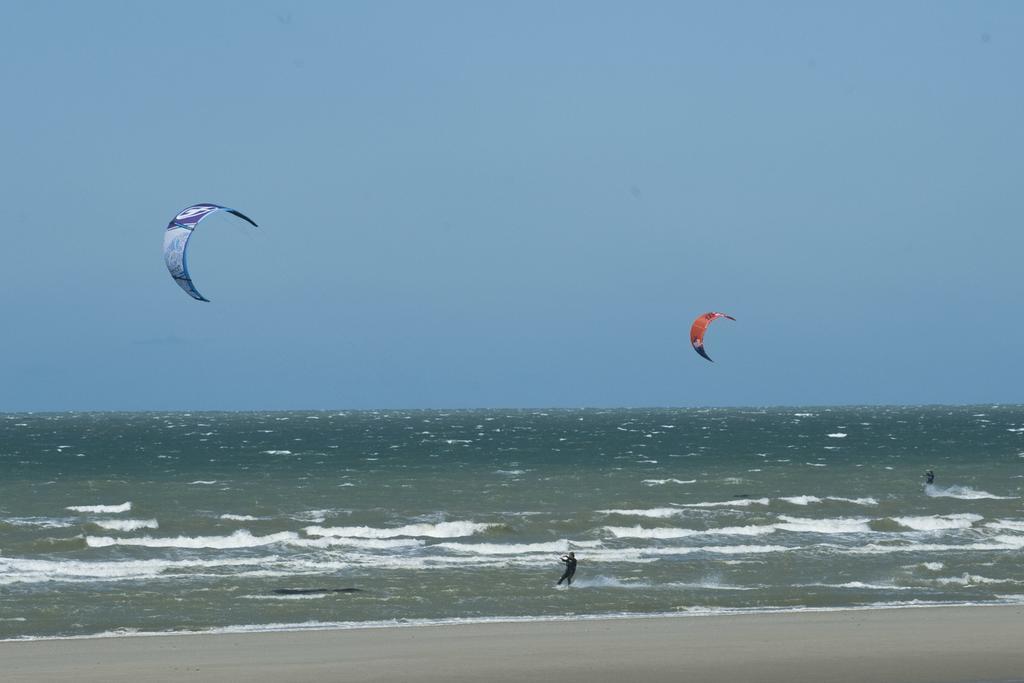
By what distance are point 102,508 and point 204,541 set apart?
10.2 m

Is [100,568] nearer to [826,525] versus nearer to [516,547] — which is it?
[516,547]

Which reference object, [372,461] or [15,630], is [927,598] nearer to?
[15,630]

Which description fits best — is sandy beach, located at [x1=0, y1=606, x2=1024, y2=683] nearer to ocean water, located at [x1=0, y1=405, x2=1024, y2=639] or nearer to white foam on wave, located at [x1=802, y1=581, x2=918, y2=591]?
ocean water, located at [x1=0, y1=405, x2=1024, y2=639]

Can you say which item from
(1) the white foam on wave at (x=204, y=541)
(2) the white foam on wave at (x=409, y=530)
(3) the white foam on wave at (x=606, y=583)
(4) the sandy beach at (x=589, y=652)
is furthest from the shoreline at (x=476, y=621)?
(2) the white foam on wave at (x=409, y=530)

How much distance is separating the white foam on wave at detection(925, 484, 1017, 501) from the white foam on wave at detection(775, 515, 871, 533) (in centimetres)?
874

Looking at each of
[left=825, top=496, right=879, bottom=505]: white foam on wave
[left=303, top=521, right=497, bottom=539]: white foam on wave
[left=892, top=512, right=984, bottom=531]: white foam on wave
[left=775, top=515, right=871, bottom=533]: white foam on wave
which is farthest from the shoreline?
[left=825, top=496, right=879, bottom=505]: white foam on wave

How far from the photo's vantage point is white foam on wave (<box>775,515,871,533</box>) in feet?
119

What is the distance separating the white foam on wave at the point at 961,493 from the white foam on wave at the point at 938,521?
7.25 metres

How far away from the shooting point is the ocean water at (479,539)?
2283 centimetres

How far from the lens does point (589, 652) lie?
→ 1731 centimetres

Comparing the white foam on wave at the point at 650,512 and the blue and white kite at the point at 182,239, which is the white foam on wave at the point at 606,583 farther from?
the white foam on wave at the point at 650,512

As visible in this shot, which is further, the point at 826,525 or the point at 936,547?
the point at 826,525

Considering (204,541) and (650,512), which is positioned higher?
(650,512)

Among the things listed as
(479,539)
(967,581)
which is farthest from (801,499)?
(967,581)
